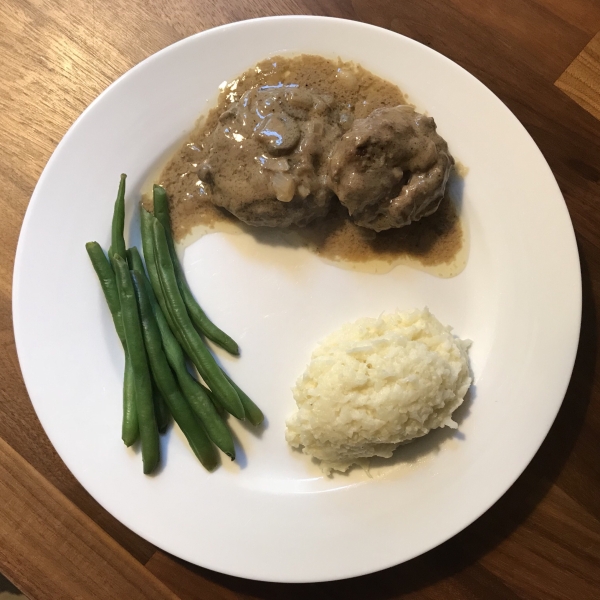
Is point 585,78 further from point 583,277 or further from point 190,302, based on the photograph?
point 190,302

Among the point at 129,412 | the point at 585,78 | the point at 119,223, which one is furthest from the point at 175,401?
the point at 585,78

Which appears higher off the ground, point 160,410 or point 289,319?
point 289,319

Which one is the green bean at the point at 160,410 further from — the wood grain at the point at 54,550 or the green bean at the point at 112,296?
the wood grain at the point at 54,550

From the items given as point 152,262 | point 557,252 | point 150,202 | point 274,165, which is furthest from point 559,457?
point 150,202

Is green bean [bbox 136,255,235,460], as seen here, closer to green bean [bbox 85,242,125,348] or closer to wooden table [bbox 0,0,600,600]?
green bean [bbox 85,242,125,348]

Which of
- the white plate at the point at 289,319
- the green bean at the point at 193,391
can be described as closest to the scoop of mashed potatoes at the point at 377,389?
the white plate at the point at 289,319

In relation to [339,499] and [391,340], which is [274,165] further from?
[339,499]
